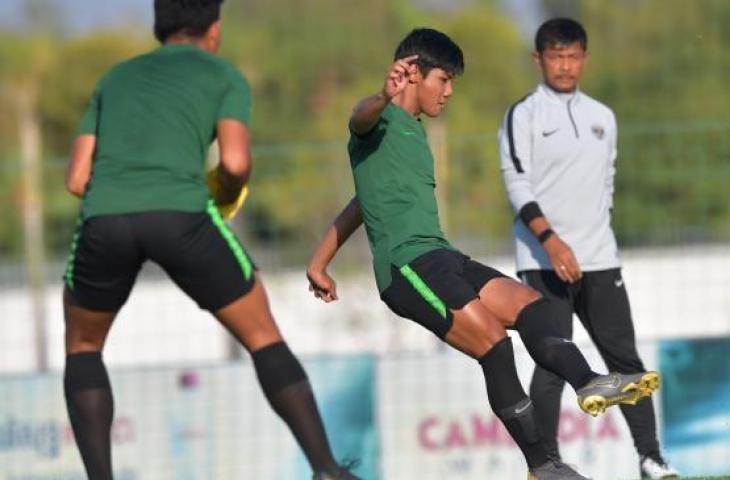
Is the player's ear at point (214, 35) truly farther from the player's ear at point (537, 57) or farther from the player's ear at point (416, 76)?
the player's ear at point (537, 57)

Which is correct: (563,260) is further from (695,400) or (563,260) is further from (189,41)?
(695,400)

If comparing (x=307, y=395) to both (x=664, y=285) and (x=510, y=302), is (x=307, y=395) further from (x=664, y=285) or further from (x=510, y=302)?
(x=664, y=285)

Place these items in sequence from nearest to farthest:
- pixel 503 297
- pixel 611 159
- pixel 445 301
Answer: pixel 445 301 < pixel 503 297 < pixel 611 159

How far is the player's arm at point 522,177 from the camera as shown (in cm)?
719

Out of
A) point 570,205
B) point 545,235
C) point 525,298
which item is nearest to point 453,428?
point 570,205

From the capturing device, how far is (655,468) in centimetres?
768

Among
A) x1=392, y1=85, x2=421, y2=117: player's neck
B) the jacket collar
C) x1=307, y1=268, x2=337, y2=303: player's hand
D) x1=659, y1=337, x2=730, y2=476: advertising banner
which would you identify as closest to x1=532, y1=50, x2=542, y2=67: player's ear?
the jacket collar

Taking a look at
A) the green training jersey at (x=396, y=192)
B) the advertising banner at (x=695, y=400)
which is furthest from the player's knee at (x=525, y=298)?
the advertising banner at (x=695, y=400)

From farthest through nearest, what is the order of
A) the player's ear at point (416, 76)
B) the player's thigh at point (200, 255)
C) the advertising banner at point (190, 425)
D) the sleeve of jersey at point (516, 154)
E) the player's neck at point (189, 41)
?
the advertising banner at point (190, 425) → the sleeve of jersey at point (516, 154) → the player's ear at point (416, 76) → the player's neck at point (189, 41) → the player's thigh at point (200, 255)

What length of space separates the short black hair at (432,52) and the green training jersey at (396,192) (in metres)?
0.22

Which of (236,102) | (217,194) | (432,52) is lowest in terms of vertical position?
(217,194)

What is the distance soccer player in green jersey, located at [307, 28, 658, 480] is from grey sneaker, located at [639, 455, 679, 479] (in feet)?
5.21

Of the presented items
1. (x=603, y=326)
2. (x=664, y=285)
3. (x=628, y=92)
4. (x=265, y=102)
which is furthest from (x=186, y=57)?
(x=265, y=102)

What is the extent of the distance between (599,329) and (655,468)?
720mm
